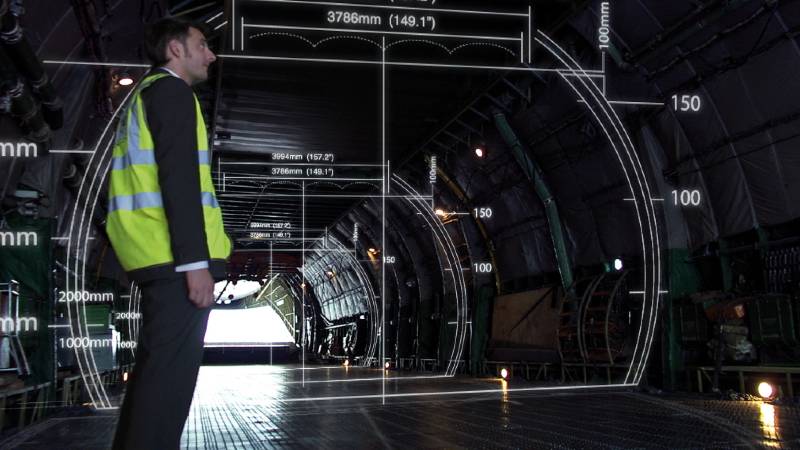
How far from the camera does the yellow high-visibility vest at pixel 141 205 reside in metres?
3.00

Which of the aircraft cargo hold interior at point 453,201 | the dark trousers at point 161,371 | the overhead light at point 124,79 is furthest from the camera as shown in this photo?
the overhead light at point 124,79

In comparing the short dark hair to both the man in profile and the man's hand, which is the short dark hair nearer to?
the man in profile

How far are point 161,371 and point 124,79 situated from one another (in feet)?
32.6

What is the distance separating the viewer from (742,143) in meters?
12.1

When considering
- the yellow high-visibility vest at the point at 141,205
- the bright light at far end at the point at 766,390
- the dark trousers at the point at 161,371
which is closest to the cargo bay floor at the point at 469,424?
the bright light at far end at the point at 766,390

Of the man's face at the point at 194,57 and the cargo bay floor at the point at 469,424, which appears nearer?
the man's face at the point at 194,57

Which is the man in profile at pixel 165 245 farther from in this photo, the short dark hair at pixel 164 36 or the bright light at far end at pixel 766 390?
the bright light at far end at pixel 766 390

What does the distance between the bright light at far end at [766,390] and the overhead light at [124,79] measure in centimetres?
975

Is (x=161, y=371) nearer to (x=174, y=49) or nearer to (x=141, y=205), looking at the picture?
(x=141, y=205)

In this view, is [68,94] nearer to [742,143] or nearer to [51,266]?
[51,266]

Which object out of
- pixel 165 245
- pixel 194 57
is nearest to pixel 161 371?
pixel 165 245

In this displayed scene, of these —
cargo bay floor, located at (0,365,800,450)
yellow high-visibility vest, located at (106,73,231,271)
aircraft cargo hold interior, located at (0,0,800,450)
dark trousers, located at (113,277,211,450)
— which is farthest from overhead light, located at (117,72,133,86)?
dark trousers, located at (113,277,211,450)

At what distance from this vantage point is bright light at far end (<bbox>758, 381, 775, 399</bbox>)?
1083 cm

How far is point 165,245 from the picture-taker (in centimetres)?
299
